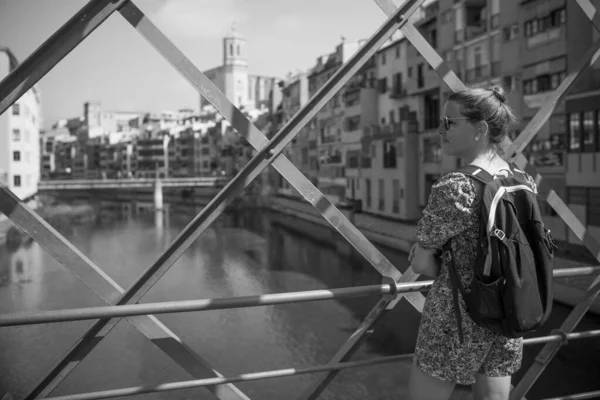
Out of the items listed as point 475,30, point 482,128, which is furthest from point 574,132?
point 482,128

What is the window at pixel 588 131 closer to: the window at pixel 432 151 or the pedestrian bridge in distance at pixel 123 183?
the window at pixel 432 151

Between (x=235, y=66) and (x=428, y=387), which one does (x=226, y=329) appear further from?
(x=235, y=66)

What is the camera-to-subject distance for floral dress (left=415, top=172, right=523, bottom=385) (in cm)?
137

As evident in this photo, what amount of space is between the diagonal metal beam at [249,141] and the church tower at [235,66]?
293 feet

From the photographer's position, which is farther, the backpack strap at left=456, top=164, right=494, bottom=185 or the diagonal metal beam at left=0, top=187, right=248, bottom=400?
the diagonal metal beam at left=0, top=187, right=248, bottom=400

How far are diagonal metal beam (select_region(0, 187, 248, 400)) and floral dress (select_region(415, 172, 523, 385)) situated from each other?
639 mm

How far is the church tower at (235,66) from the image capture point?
90188mm

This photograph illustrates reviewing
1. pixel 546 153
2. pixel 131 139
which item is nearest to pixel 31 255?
pixel 546 153

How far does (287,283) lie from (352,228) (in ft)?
50.4

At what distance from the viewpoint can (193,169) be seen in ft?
188

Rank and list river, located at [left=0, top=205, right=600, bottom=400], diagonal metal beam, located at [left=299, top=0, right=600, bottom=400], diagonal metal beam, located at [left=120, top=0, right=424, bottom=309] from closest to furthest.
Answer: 1. diagonal metal beam, located at [left=120, top=0, right=424, bottom=309]
2. diagonal metal beam, located at [left=299, top=0, right=600, bottom=400]
3. river, located at [left=0, top=205, right=600, bottom=400]

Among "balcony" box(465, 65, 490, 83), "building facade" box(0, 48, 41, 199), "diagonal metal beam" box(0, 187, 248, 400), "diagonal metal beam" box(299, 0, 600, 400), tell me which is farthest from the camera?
"building facade" box(0, 48, 41, 199)

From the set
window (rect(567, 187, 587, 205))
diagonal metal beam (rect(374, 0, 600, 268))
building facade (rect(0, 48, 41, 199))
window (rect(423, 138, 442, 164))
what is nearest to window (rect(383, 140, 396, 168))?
window (rect(423, 138, 442, 164))

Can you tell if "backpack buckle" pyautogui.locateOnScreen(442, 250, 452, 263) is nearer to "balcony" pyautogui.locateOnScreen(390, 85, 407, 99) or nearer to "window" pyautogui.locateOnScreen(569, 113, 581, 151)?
"window" pyautogui.locateOnScreen(569, 113, 581, 151)
